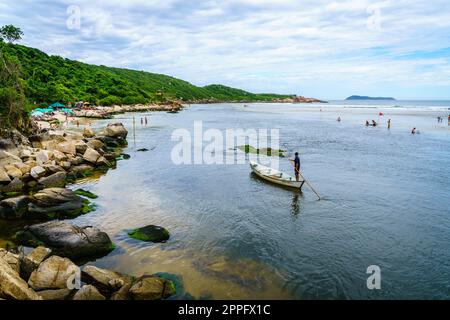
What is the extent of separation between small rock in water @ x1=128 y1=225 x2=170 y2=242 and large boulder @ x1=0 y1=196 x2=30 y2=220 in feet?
25.2

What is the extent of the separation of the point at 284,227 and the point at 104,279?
10.4m

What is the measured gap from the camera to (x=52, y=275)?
12.5m

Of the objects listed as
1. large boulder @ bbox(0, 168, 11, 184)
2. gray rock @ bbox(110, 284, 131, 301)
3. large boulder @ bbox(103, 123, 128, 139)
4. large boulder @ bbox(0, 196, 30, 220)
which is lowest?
gray rock @ bbox(110, 284, 131, 301)

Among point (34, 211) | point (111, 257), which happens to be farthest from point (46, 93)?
point (111, 257)

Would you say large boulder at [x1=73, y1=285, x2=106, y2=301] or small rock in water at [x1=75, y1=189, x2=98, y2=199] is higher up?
small rock in water at [x1=75, y1=189, x2=98, y2=199]

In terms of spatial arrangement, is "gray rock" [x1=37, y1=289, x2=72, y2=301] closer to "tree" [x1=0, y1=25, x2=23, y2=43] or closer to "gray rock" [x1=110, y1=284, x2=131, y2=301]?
"gray rock" [x1=110, y1=284, x2=131, y2=301]

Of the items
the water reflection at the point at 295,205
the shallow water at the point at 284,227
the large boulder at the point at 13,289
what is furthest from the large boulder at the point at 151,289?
the water reflection at the point at 295,205

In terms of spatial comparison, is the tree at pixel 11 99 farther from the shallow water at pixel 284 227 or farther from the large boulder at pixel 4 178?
the shallow water at pixel 284 227

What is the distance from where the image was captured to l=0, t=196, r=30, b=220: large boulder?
65.0 ft

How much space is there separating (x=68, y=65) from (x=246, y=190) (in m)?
134

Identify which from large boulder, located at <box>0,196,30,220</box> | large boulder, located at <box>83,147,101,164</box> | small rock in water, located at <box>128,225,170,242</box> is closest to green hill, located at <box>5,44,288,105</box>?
large boulder, located at <box>83,147,101,164</box>

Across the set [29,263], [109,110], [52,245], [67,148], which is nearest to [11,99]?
[67,148]
